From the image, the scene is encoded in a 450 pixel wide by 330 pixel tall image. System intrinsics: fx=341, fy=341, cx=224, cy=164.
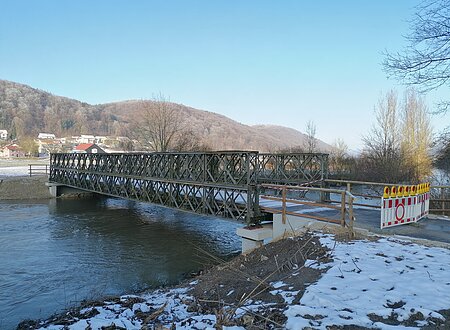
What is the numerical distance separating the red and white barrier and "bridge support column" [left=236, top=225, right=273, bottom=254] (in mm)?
3612

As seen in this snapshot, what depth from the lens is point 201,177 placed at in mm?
15203

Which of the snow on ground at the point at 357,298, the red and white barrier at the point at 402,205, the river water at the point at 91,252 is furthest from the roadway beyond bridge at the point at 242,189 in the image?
the snow on ground at the point at 357,298

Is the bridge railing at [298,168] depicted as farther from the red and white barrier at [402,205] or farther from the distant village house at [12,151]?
the distant village house at [12,151]

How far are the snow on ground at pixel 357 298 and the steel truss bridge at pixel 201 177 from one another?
572 cm

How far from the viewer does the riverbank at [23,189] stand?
29147mm

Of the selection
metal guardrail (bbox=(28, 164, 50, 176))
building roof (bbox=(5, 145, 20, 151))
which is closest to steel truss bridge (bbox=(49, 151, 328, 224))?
metal guardrail (bbox=(28, 164, 50, 176))

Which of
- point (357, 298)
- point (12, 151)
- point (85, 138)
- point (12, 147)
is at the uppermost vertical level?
point (85, 138)

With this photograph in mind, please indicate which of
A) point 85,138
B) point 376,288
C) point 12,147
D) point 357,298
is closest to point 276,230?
point 376,288

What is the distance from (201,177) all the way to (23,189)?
74.8ft

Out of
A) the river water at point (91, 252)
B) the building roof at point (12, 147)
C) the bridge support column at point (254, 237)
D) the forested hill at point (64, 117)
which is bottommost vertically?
the river water at point (91, 252)

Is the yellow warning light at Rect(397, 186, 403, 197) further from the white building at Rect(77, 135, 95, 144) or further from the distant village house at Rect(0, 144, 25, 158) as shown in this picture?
the white building at Rect(77, 135, 95, 144)

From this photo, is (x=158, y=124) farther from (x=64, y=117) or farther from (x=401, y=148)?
(x=64, y=117)

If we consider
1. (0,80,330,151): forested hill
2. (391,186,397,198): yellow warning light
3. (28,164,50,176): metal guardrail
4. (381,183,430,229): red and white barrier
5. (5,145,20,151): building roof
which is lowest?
(28,164,50,176): metal guardrail

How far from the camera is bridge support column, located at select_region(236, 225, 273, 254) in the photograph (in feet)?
36.3
